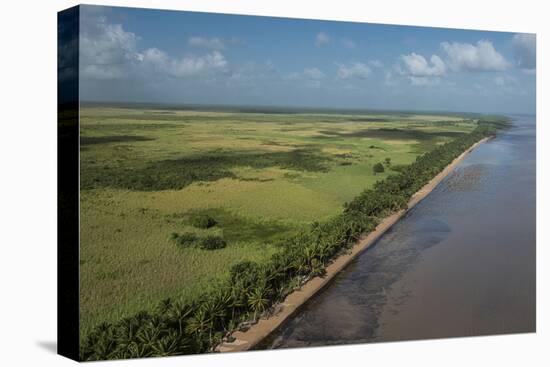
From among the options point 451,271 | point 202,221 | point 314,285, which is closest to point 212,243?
point 202,221

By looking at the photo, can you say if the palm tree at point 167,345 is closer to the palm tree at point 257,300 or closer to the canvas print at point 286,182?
the canvas print at point 286,182

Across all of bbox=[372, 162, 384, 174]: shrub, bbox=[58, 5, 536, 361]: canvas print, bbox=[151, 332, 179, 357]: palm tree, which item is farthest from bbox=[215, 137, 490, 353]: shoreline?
bbox=[372, 162, 384, 174]: shrub

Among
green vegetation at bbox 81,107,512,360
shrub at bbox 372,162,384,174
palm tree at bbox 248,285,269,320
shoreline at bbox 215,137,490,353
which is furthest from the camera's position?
shrub at bbox 372,162,384,174

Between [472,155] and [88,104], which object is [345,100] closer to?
[472,155]

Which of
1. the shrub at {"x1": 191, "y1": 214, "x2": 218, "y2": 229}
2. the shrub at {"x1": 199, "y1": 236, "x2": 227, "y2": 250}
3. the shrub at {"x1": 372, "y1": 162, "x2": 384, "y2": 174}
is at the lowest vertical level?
the shrub at {"x1": 199, "y1": 236, "x2": 227, "y2": 250}

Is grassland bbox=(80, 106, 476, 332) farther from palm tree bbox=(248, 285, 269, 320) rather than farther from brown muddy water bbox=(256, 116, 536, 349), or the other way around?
brown muddy water bbox=(256, 116, 536, 349)

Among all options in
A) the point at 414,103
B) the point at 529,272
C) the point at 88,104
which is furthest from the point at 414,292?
the point at 88,104

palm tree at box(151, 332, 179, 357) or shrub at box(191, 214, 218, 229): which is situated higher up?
shrub at box(191, 214, 218, 229)
